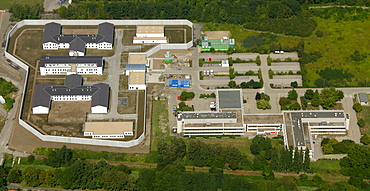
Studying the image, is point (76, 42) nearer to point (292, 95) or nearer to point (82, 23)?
point (82, 23)

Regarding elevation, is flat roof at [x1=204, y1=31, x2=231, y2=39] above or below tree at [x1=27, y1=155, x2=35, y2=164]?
A: above

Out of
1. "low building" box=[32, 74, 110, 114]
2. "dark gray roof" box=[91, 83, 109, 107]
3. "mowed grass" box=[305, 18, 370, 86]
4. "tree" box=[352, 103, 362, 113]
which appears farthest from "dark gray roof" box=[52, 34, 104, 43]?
"tree" box=[352, 103, 362, 113]

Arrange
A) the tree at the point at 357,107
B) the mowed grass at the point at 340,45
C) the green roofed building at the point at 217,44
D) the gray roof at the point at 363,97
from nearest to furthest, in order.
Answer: the tree at the point at 357,107 → the gray roof at the point at 363,97 → the mowed grass at the point at 340,45 → the green roofed building at the point at 217,44

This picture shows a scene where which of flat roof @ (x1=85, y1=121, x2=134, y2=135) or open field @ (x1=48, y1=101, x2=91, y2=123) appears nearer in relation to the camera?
flat roof @ (x1=85, y1=121, x2=134, y2=135)

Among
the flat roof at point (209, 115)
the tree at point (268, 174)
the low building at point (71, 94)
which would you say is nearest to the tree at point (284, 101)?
the flat roof at point (209, 115)

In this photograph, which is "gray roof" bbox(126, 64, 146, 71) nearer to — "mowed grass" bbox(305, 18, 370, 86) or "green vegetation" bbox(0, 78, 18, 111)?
"green vegetation" bbox(0, 78, 18, 111)

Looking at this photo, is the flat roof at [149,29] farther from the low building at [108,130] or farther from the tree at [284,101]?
the tree at [284,101]

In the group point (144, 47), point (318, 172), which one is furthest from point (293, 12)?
point (318, 172)
